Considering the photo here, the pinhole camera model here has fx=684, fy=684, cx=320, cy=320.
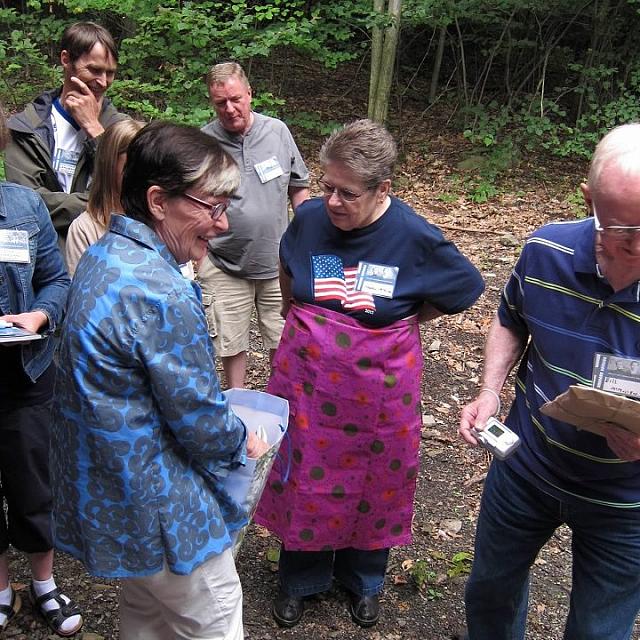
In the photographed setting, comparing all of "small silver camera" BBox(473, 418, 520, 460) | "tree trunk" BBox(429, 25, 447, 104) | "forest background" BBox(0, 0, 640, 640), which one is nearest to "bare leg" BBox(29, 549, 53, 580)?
"forest background" BBox(0, 0, 640, 640)

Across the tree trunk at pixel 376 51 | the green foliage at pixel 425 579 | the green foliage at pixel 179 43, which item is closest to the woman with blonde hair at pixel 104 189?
the green foliage at pixel 425 579

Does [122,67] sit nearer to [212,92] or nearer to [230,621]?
[212,92]

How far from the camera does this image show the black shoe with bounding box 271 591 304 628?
2709 millimetres

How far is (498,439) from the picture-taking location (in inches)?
76.3

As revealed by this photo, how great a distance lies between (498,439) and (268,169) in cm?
222

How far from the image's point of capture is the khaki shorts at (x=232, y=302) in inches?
149

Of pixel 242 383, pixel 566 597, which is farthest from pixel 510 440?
pixel 242 383

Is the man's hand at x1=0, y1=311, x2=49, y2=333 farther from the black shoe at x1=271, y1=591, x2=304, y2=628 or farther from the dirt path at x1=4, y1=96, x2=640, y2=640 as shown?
the black shoe at x1=271, y1=591, x2=304, y2=628

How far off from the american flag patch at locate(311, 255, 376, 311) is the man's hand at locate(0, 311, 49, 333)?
2.96 feet

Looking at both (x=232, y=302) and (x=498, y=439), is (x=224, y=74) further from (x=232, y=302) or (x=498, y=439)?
(x=498, y=439)

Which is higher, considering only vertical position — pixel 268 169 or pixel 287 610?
pixel 268 169

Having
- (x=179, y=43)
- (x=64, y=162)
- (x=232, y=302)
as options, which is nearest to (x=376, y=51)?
(x=179, y=43)

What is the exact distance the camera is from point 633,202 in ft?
5.08

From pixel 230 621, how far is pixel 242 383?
2.35 m
